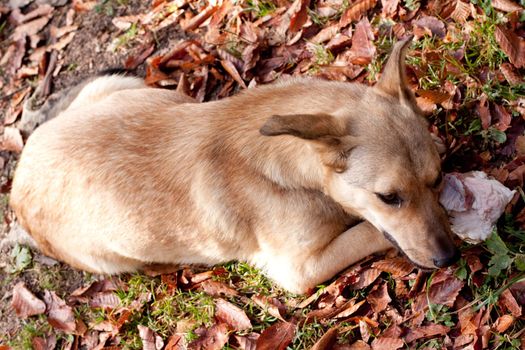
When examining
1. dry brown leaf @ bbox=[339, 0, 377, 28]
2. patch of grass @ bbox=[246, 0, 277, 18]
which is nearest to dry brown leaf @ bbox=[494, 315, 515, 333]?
dry brown leaf @ bbox=[339, 0, 377, 28]

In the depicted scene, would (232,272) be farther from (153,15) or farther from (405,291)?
(153,15)

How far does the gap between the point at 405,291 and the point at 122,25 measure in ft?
14.5

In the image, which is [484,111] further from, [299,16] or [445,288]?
[299,16]

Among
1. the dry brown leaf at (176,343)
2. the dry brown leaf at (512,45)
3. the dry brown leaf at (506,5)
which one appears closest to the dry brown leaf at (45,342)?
the dry brown leaf at (176,343)

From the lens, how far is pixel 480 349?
4.05m

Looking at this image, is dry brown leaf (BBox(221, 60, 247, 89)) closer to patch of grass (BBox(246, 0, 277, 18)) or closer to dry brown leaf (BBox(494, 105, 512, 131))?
patch of grass (BBox(246, 0, 277, 18))

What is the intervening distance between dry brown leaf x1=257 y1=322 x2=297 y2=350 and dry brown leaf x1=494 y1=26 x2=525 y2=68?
264 centimetres

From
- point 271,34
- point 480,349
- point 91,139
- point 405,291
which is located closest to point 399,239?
point 405,291

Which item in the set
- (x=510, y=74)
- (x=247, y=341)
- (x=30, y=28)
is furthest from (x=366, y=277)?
(x=30, y=28)

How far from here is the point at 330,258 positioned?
182 inches

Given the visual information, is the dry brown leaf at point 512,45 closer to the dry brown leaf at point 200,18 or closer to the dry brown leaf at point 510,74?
the dry brown leaf at point 510,74

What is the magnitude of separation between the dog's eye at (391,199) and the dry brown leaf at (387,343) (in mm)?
1000

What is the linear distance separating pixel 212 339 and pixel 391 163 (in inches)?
86.2

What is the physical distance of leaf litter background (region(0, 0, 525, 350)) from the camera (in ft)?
14.2
